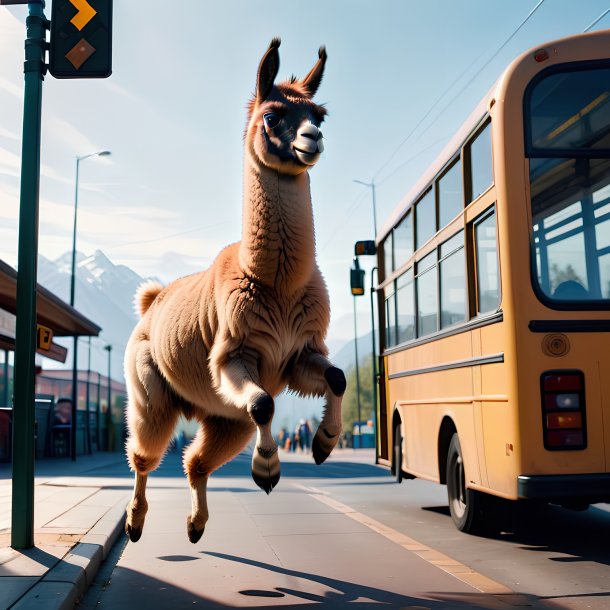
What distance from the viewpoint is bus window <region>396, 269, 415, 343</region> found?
36.7ft

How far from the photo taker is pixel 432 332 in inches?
400

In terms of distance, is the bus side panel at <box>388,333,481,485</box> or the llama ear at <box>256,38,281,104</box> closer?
the llama ear at <box>256,38,281,104</box>

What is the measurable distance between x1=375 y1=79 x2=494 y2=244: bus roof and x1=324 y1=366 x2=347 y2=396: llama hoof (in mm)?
3735

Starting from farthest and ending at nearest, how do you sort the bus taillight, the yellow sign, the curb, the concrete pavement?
1. the yellow sign
2. the bus taillight
3. the concrete pavement
4. the curb

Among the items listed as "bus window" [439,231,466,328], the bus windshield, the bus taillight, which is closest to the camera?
the bus taillight

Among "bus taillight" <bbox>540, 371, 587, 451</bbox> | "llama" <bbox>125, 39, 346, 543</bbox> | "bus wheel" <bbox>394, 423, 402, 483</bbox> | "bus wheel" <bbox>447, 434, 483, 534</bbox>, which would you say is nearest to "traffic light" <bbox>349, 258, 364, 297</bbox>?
"bus wheel" <bbox>394, 423, 402, 483</bbox>

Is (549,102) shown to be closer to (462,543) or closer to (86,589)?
(462,543)

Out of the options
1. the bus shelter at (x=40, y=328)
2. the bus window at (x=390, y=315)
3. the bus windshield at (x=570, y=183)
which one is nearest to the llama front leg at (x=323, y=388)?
the bus windshield at (x=570, y=183)

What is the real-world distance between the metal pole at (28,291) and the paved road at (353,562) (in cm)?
84

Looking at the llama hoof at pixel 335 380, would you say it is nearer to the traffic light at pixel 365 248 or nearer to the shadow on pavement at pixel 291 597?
the shadow on pavement at pixel 291 597

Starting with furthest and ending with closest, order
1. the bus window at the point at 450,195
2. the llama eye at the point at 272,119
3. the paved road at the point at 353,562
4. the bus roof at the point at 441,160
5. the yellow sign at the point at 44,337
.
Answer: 1. the yellow sign at the point at 44,337
2. the bus window at the point at 450,195
3. the bus roof at the point at 441,160
4. the paved road at the point at 353,562
5. the llama eye at the point at 272,119

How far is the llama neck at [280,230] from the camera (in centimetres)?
552

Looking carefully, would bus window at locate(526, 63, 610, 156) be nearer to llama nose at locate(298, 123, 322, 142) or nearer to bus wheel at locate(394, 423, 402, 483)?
llama nose at locate(298, 123, 322, 142)

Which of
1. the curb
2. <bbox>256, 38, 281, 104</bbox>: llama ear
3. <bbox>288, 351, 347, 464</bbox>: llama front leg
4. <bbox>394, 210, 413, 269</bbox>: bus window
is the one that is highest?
<bbox>394, 210, 413, 269</bbox>: bus window
